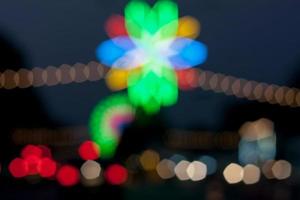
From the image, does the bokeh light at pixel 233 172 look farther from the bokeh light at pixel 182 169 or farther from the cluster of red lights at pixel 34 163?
the cluster of red lights at pixel 34 163

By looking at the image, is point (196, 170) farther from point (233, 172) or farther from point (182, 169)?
point (233, 172)

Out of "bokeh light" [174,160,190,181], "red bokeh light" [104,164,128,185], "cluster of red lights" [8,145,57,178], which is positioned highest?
"bokeh light" [174,160,190,181]

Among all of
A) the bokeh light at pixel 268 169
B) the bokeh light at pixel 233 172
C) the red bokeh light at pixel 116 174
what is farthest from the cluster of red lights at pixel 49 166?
the bokeh light at pixel 268 169

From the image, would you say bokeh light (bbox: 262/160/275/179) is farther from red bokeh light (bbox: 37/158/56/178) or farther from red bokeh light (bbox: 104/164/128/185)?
red bokeh light (bbox: 37/158/56/178)

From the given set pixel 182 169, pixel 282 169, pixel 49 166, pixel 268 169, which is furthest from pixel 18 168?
pixel 268 169

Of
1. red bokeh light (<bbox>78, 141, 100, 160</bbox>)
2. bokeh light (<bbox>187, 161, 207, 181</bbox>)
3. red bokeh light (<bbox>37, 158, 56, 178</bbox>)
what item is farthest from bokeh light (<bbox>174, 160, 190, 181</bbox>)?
red bokeh light (<bbox>37, 158, 56, 178</bbox>)

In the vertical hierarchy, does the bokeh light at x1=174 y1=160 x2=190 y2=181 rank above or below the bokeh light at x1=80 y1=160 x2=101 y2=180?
above

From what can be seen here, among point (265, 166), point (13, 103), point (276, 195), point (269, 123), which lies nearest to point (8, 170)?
point (13, 103)
